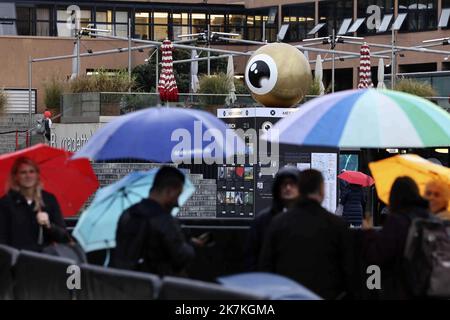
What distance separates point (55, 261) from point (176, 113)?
1.98m

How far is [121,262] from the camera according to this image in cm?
923

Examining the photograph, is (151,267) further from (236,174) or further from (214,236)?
(236,174)

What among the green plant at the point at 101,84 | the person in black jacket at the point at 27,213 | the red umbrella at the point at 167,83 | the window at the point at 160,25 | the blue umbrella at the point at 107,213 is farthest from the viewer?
the window at the point at 160,25

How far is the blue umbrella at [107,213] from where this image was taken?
1056 cm

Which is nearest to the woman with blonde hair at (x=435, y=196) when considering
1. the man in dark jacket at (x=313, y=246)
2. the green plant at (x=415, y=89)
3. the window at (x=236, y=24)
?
the man in dark jacket at (x=313, y=246)

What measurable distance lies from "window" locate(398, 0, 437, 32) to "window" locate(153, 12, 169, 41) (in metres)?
14.7

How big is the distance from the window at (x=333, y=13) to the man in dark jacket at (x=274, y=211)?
67484 mm

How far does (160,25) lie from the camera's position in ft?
256

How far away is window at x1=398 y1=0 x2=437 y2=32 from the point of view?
235ft

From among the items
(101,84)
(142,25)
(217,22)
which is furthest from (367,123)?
(217,22)

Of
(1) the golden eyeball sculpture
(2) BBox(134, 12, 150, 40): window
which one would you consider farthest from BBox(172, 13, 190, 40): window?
(1) the golden eyeball sculpture

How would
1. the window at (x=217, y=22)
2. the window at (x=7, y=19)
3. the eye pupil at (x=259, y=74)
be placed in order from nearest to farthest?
the eye pupil at (x=259, y=74) → the window at (x=7, y=19) → the window at (x=217, y=22)

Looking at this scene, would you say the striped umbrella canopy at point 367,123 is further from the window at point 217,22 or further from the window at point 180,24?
the window at point 217,22
